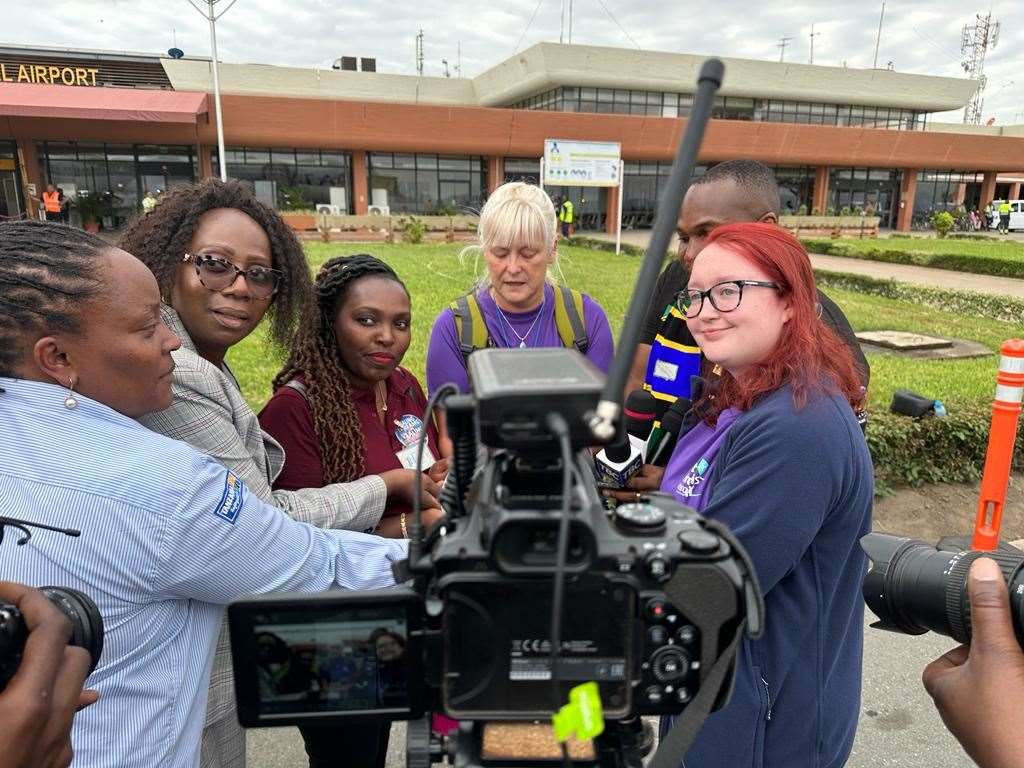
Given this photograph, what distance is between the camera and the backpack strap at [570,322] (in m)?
3.08

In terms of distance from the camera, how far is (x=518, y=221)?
3031 mm

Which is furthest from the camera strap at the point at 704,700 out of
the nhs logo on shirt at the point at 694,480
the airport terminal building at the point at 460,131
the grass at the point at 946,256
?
the airport terminal building at the point at 460,131

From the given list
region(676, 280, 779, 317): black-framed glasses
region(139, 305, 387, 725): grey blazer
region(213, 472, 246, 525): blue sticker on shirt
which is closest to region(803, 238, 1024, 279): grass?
region(676, 280, 779, 317): black-framed glasses

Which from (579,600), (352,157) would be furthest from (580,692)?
(352,157)

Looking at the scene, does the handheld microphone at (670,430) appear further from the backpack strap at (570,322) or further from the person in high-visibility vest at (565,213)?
the person in high-visibility vest at (565,213)

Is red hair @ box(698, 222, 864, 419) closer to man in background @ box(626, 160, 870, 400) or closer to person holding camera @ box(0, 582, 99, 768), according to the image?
man in background @ box(626, 160, 870, 400)

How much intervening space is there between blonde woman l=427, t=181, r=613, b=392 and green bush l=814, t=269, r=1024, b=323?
37.7 feet

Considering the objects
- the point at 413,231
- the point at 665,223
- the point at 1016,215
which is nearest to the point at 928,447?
the point at 665,223

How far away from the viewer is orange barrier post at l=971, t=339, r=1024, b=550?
416 cm

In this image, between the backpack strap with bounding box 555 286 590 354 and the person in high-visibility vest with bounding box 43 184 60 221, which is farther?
the person in high-visibility vest with bounding box 43 184 60 221

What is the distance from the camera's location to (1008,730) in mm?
1076

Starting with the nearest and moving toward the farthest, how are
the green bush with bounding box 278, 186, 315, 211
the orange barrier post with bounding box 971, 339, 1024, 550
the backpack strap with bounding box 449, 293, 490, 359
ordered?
the backpack strap with bounding box 449, 293, 490, 359
the orange barrier post with bounding box 971, 339, 1024, 550
the green bush with bounding box 278, 186, 315, 211

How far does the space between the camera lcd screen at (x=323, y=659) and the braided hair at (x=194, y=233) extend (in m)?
1.33

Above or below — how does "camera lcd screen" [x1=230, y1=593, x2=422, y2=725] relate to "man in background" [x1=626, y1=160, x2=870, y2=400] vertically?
below
